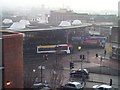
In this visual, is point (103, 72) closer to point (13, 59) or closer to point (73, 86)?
point (73, 86)

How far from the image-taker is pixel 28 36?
6.39 metres

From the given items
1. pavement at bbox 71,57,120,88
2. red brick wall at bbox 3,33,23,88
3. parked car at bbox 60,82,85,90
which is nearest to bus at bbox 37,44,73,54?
pavement at bbox 71,57,120,88

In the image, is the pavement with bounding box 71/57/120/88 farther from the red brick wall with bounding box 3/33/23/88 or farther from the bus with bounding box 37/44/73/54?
the red brick wall with bounding box 3/33/23/88

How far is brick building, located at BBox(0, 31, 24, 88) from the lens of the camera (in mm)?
2162

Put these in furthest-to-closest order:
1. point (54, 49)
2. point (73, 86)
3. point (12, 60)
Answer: point (54, 49) → point (73, 86) → point (12, 60)

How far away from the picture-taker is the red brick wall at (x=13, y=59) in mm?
2182

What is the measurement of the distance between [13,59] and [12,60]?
0.6 inches

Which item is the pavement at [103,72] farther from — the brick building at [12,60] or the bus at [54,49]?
the brick building at [12,60]

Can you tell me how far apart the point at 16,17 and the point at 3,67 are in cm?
744

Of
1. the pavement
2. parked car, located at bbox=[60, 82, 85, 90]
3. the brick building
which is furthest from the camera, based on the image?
the pavement

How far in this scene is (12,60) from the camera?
226 centimetres

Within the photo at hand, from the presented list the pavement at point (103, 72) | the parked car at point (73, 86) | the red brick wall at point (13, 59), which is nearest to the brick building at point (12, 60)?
the red brick wall at point (13, 59)

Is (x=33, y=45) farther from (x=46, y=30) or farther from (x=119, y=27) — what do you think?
(x=119, y=27)

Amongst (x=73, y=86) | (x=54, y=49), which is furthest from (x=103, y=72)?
(x=54, y=49)
